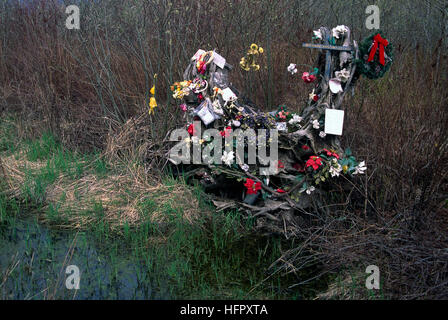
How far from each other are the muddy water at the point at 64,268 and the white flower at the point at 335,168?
1.57 m

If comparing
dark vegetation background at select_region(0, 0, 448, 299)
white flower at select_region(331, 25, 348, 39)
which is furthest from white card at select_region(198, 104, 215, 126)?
white flower at select_region(331, 25, 348, 39)

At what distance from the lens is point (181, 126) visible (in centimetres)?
496

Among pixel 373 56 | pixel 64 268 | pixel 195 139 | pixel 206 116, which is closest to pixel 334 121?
pixel 373 56

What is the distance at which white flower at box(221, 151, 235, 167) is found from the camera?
3898 mm

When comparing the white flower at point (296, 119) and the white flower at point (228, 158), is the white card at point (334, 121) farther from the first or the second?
the white flower at point (228, 158)

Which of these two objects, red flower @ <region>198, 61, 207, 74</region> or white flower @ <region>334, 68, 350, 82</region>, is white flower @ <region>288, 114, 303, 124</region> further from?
red flower @ <region>198, 61, 207, 74</region>

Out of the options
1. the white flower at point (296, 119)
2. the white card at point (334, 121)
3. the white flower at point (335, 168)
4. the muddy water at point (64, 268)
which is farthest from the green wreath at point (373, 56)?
the muddy water at point (64, 268)

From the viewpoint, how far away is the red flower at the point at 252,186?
12.5 ft

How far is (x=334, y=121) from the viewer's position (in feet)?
12.1

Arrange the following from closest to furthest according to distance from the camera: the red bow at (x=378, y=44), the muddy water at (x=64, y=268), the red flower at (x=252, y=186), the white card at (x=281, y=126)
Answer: the muddy water at (x=64, y=268) → the red bow at (x=378, y=44) → the red flower at (x=252, y=186) → the white card at (x=281, y=126)

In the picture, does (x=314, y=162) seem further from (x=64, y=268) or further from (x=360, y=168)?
(x=64, y=268)

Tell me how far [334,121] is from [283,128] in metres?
0.44

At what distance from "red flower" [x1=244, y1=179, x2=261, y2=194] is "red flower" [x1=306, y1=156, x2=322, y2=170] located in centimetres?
44

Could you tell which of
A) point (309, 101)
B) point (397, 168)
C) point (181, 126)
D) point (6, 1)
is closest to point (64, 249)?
point (181, 126)
